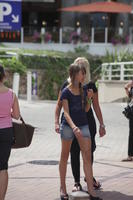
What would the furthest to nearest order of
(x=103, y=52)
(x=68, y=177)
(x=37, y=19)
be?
(x=37, y=19) → (x=103, y=52) → (x=68, y=177)

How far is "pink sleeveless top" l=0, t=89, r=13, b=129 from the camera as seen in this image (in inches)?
251

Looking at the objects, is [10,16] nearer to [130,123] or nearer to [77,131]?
[130,123]

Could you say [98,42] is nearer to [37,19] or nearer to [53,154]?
[37,19]

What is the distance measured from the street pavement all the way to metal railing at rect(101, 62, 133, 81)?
9.54 metres

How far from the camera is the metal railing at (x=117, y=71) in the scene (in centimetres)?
2506

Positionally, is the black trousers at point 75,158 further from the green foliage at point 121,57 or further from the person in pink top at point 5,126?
the green foliage at point 121,57

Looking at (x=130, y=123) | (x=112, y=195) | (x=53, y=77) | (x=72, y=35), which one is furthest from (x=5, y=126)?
(x=72, y=35)

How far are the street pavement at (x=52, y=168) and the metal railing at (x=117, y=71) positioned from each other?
954cm

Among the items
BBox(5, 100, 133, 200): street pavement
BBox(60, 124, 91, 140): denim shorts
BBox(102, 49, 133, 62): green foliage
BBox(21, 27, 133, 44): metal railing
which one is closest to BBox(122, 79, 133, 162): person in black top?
BBox(5, 100, 133, 200): street pavement

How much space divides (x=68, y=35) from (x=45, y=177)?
2418cm

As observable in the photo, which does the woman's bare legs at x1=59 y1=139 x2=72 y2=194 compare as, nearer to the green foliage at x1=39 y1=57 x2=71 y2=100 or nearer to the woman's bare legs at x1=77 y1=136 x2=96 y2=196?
the woman's bare legs at x1=77 y1=136 x2=96 y2=196

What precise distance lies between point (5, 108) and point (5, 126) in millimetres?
185

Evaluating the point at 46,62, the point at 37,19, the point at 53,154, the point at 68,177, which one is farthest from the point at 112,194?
the point at 37,19

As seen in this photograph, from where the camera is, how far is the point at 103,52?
105ft
